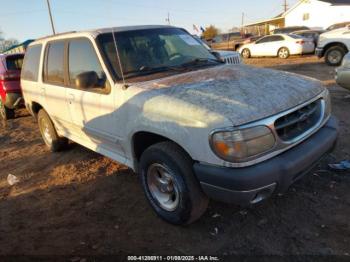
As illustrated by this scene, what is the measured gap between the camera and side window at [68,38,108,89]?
3.52 meters

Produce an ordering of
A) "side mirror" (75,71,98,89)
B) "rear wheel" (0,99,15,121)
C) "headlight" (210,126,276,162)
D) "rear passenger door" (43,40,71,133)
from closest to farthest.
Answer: "headlight" (210,126,276,162) → "side mirror" (75,71,98,89) → "rear passenger door" (43,40,71,133) → "rear wheel" (0,99,15,121)

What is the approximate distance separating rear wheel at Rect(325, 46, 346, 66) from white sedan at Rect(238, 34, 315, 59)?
4253 mm

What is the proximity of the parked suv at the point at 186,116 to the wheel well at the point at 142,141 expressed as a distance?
A: 12 millimetres

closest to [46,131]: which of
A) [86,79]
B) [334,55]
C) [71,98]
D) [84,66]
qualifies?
[71,98]

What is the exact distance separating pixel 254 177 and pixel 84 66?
100 inches

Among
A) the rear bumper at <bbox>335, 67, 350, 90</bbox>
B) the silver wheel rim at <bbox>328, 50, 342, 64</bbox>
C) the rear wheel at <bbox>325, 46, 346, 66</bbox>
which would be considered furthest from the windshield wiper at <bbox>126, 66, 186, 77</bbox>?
the silver wheel rim at <bbox>328, 50, 342, 64</bbox>

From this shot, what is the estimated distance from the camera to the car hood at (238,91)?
105 inches

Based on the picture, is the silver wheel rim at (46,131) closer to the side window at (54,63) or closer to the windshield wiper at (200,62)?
the side window at (54,63)

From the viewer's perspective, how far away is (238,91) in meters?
2.95

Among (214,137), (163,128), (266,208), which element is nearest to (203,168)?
(214,137)

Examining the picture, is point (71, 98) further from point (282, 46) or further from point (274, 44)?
point (274, 44)

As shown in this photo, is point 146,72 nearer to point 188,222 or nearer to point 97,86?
point 97,86

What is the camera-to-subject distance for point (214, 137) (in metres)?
2.57

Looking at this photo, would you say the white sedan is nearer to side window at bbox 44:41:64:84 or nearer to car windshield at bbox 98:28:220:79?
car windshield at bbox 98:28:220:79
